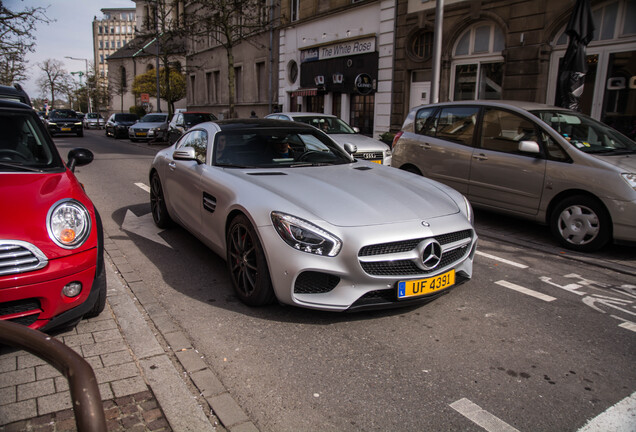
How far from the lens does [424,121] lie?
27.8 feet

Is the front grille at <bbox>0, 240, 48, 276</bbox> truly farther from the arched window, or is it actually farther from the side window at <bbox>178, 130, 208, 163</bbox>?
the arched window

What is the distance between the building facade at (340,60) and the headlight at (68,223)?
55.3 feet

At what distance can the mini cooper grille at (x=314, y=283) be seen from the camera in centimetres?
→ 358

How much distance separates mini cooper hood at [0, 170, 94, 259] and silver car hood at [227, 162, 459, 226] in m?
1.46

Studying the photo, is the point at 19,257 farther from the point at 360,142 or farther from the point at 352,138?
the point at 352,138

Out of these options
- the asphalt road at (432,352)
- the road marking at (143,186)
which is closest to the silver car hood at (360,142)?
the road marking at (143,186)

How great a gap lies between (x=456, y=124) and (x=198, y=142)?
4.27 m

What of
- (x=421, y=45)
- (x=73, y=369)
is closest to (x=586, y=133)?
(x=73, y=369)

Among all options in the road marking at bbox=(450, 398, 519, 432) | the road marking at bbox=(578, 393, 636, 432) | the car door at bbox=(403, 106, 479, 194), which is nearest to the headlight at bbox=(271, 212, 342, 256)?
the road marking at bbox=(450, 398, 519, 432)

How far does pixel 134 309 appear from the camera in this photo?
399 cm

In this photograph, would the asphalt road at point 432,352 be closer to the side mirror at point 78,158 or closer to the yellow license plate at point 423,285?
the yellow license plate at point 423,285

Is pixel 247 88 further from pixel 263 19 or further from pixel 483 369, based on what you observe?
pixel 483 369

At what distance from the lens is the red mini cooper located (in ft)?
9.86

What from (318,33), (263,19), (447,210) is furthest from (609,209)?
(263,19)
